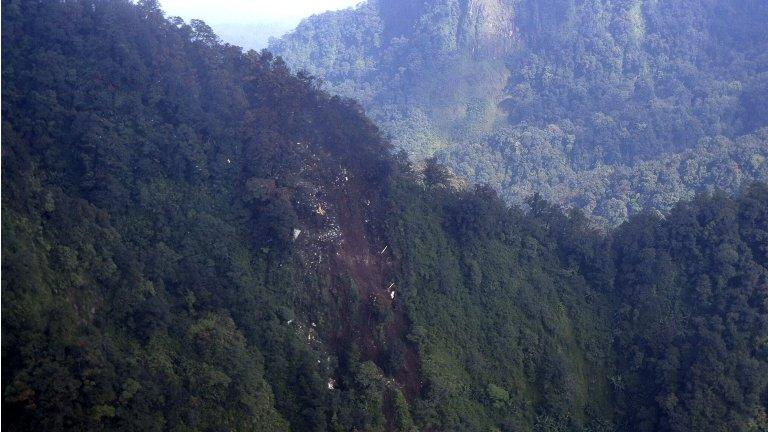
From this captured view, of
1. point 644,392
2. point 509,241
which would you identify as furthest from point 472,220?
point 644,392

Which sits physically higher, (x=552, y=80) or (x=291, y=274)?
(x=552, y=80)

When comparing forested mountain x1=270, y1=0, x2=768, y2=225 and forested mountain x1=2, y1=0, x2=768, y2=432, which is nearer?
forested mountain x1=2, y1=0, x2=768, y2=432

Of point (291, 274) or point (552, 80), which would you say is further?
point (552, 80)

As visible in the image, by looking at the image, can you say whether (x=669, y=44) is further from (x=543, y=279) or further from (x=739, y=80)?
(x=543, y=279)

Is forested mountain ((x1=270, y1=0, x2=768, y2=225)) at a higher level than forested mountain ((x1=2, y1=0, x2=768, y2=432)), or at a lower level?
higher
